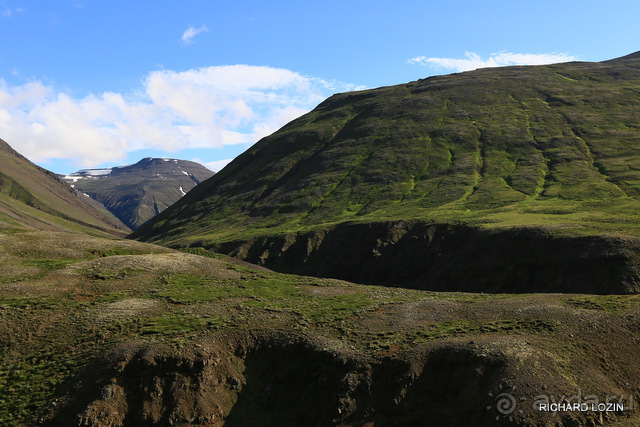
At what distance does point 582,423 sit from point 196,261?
175ft

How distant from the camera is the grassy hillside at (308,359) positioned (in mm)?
34906

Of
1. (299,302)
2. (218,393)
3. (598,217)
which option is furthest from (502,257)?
(218,393)

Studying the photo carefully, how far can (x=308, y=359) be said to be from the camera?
41719 mm

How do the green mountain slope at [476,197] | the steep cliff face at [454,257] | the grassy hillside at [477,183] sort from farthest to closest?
1. the grassy hillside at [477,183]
2. the green mountain slope at [476,197]
3. the steep cliff face at [454,257]

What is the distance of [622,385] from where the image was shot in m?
34.8

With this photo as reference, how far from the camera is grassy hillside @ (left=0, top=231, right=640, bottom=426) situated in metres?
34.9

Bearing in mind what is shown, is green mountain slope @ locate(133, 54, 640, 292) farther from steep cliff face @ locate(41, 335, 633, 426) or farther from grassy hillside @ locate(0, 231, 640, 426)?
steep cliff face @ locate(41, 335, 633, 426)

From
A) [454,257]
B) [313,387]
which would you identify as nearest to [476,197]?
[454,257]

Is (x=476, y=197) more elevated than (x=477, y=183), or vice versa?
(x=477, y=183)

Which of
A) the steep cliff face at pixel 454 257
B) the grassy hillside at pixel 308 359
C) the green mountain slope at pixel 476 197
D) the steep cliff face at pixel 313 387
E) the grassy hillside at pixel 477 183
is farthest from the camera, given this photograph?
the grassy hillside at pixel 477 183

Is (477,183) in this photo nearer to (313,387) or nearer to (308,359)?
(308,359)

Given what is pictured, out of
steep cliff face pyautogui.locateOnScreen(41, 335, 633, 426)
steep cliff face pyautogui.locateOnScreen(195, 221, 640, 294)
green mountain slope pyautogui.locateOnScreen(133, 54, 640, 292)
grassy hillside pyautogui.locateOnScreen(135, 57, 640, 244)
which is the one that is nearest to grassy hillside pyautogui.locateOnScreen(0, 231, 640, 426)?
steep cliff face pyautogui.locateOnScreen(41, 335, 633, 426)

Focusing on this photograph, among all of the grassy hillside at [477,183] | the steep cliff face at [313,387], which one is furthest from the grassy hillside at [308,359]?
Answer: the grassy hillside at [477,183]

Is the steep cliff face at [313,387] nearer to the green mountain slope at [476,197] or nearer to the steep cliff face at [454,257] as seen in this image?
the steep cliff face at [454,257]
